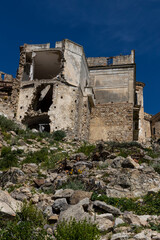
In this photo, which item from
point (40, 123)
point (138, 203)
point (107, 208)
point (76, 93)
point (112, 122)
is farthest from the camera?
point (112, 122)

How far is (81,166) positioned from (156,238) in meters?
5.35

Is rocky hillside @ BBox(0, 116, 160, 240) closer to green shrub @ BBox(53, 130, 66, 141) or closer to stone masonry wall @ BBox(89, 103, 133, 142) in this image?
green shrub @ BBox(53, 130, 66, 141)

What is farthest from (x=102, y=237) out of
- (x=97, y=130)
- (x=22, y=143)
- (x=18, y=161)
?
(x=97, y=130)

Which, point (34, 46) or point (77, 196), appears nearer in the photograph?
point (77, 196)

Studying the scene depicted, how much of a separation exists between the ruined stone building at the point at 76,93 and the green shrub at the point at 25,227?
497 inches

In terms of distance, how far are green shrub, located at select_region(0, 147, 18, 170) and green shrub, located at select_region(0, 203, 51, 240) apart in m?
4.72

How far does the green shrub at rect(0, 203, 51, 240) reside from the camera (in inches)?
210

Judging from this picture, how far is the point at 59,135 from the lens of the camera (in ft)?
58.3

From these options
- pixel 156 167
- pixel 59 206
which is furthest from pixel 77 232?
pixel 156 167

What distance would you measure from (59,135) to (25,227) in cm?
1229

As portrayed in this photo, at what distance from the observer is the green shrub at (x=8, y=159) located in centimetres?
1093

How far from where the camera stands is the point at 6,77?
28.5 m

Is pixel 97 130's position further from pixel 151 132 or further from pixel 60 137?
pixel 151 132

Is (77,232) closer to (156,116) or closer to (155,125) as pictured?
(155,125)
